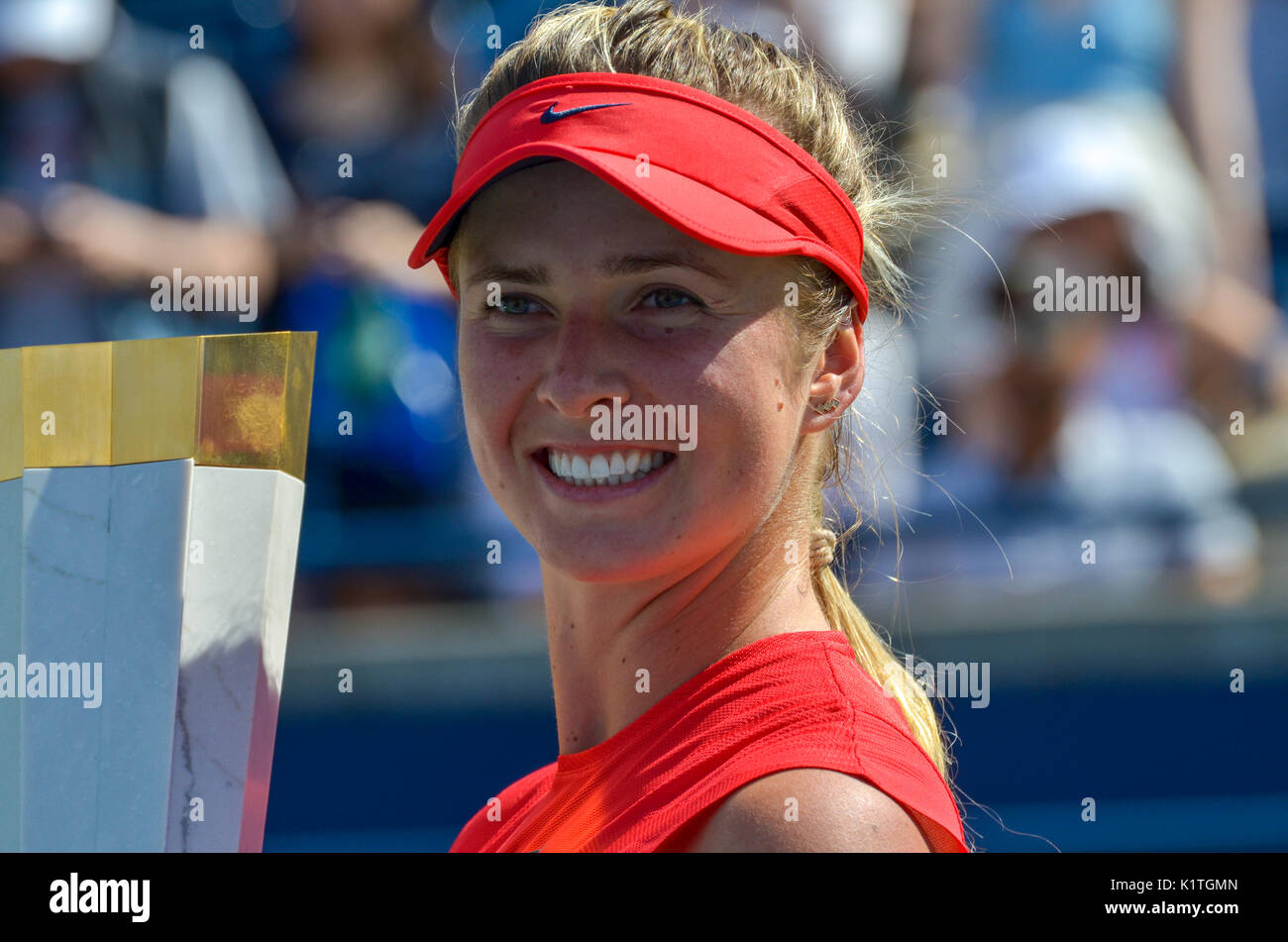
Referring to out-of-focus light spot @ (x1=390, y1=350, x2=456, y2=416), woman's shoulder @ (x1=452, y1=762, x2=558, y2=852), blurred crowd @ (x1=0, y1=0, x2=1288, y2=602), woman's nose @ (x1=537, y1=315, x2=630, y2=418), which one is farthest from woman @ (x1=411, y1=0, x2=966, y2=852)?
out-of-focus light spot @ (x1=390, y1=350, x2=456, y2=416)

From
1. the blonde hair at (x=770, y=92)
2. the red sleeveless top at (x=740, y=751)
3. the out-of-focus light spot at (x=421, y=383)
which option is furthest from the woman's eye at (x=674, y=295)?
the out-of-focus light spot at (x=421, y=383)

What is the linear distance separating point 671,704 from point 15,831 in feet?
2.19

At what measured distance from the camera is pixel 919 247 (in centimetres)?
353

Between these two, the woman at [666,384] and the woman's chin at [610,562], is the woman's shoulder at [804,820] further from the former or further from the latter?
the woman's chin at [610,562]

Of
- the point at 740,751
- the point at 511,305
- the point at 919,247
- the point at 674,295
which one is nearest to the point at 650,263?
the point at 674,295

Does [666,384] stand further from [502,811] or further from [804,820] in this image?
[502,811]

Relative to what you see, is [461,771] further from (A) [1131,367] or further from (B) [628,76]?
(B) [628,76]

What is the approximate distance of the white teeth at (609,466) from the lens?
1.33 metres

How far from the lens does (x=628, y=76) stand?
138 cm

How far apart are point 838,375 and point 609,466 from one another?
0.29m

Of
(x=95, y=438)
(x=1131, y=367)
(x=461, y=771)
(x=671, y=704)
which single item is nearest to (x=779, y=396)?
(x=671, y=704)

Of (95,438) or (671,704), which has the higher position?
(95,438)

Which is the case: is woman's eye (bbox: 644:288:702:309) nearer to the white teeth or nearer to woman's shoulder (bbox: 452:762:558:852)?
the white teeth

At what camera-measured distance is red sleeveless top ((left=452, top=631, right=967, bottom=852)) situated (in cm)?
115
